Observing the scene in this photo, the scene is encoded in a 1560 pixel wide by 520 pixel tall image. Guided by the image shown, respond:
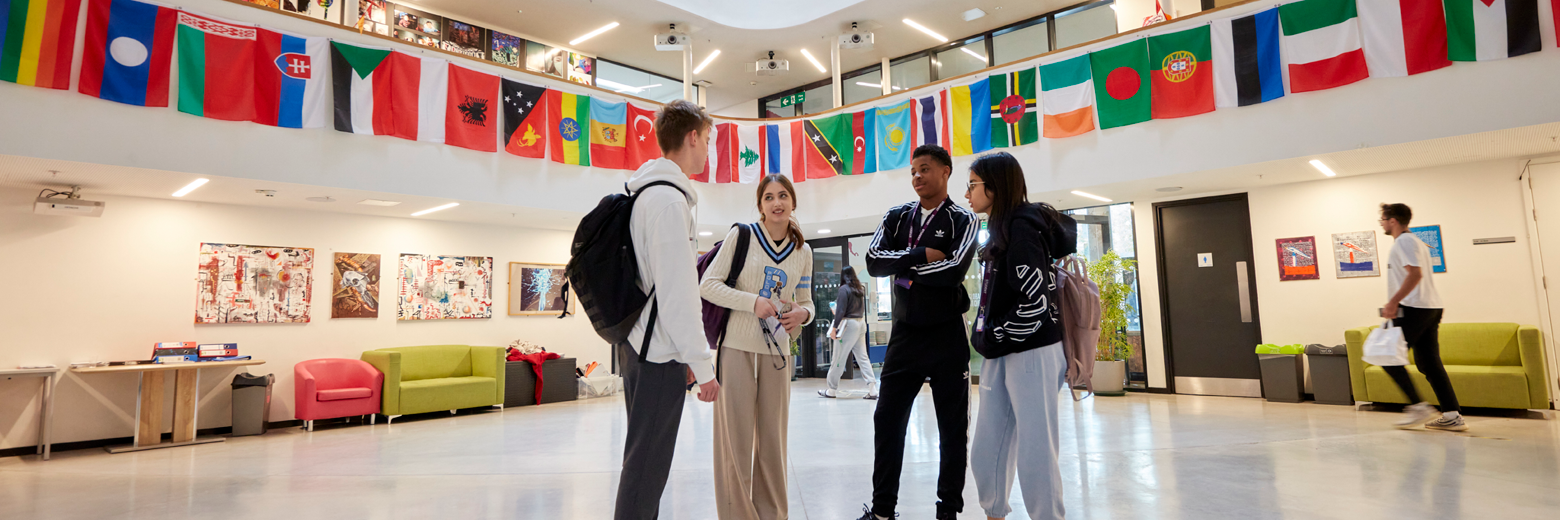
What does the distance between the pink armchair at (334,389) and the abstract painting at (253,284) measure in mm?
649

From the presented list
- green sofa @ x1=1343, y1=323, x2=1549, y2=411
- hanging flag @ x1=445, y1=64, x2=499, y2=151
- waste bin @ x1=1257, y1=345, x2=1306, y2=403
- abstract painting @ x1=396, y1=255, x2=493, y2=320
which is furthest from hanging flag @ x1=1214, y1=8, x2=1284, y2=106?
abstract painting @ x1=396, y1=255, x2=493, y2=320

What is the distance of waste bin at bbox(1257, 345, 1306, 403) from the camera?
7227 mm

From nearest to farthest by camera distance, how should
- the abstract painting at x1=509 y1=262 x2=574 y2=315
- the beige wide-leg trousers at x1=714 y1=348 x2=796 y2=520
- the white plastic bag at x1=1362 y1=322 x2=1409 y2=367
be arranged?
the beige wide-leg trousers at x1=714 y1=348 x2=796 y2=520 < the white plastic bag at x1=1362 y1=322 x2=1409 y2=367 < the abstract painting at x1=509 y1=262 x2=574 y2=315

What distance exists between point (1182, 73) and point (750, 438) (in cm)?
636

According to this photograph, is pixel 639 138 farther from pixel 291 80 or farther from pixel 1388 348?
pixel 1388 348

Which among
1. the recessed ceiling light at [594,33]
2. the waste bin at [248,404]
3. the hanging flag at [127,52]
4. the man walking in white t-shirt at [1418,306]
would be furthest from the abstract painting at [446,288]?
the man walking in white t-shirt at [1418,306]

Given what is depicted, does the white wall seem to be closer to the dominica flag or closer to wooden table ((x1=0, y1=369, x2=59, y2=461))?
wooden table ((x1=0, y1=369, x2=59, y2=461))

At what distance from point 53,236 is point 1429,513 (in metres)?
9.79

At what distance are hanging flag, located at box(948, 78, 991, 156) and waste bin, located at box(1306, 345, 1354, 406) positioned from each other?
382 centimetres

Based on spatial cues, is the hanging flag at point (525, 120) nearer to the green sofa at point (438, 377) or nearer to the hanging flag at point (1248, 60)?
the green sofa at point (438, 377)

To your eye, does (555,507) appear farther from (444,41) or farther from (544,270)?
(444,41)

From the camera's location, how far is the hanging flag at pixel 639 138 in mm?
8539

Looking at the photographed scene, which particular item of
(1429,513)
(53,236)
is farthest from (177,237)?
(1429,513)

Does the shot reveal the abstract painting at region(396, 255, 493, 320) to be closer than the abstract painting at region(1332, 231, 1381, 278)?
No
